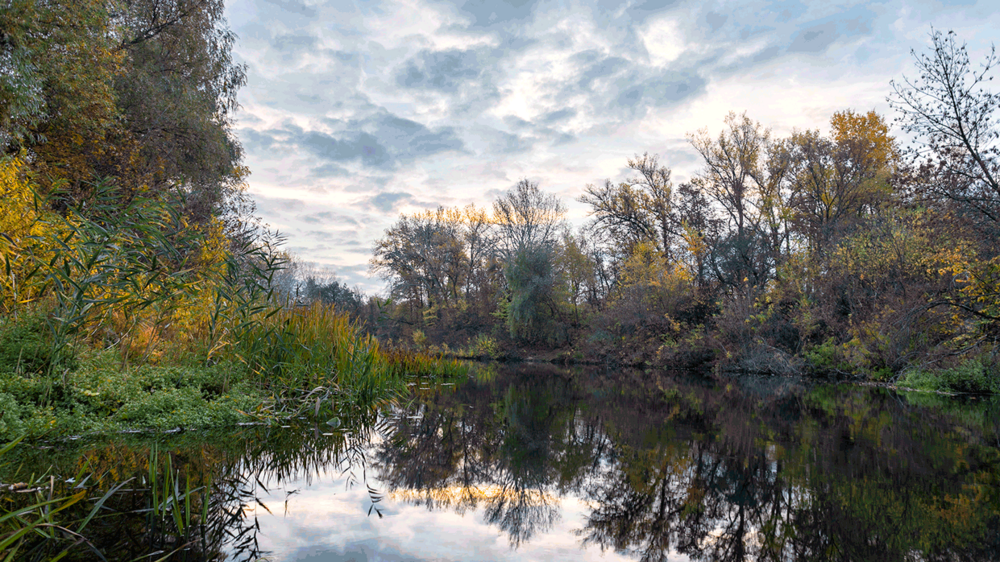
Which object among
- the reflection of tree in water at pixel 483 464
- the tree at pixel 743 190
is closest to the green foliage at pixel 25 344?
the reflection of tree in water at pixel 483 464

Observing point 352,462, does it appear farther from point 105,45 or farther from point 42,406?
point 105,45

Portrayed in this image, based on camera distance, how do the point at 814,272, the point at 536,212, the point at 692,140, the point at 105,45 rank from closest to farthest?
1. the point at 105,45
2. the point at 814,272
3. the point at 692,140
4. the point at 536,212

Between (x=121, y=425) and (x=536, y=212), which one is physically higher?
(x=536, y=212)

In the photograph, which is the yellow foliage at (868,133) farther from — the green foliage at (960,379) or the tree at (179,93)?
the tree at (179,93)

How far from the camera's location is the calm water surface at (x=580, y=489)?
238 centimetres

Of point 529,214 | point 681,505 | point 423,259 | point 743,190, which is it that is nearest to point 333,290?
point 423,259

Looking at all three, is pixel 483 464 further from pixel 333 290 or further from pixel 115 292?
pixel 333 290

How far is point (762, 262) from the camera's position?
20078 mm

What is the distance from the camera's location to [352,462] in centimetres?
395

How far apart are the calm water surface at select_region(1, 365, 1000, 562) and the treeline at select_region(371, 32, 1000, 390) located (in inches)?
231

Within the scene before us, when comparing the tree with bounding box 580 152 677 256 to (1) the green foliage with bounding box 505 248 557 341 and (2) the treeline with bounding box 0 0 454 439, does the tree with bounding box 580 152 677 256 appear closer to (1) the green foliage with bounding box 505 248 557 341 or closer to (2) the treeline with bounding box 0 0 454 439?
(1) the green foliage with bounding box 505 248 557 341

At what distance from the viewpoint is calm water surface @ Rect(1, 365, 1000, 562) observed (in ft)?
7.82

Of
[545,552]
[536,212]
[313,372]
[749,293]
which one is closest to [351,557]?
[545,552]

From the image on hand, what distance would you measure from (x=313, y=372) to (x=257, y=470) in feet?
9.76
